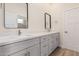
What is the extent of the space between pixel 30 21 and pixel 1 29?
930 millimetres

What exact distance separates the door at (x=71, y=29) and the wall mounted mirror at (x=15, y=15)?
2.85ft

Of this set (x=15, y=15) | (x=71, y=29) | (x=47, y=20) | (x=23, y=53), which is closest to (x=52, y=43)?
(x=47, y=20)

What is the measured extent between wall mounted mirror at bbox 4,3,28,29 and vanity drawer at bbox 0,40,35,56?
53 centimetres

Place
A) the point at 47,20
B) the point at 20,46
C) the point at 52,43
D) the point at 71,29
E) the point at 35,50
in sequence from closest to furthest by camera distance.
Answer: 1. the point at 20,46
2. the point at 35,50
3. the point at 71,29
4. the point at 47,20
5. the point at 52,43

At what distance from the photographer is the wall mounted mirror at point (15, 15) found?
196cm

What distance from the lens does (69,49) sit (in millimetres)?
2285

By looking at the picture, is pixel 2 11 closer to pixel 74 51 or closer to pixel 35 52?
pixel 35 52

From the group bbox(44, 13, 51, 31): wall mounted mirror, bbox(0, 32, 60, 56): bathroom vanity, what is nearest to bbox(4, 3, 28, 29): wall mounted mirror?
bbox(0, 32, 60, 56): bathroom vanity

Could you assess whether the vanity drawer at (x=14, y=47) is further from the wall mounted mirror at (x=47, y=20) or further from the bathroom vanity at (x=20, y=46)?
the wall mounted mirror at (x=47, y=20)

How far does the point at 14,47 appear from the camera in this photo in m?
1.44

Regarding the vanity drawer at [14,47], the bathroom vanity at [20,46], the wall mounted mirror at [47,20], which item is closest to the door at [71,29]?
the wall mounted mirror at [47,20]

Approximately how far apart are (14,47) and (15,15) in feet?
2.84

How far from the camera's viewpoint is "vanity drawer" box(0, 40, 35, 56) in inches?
50.5

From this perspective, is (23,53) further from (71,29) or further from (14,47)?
(71,29)
